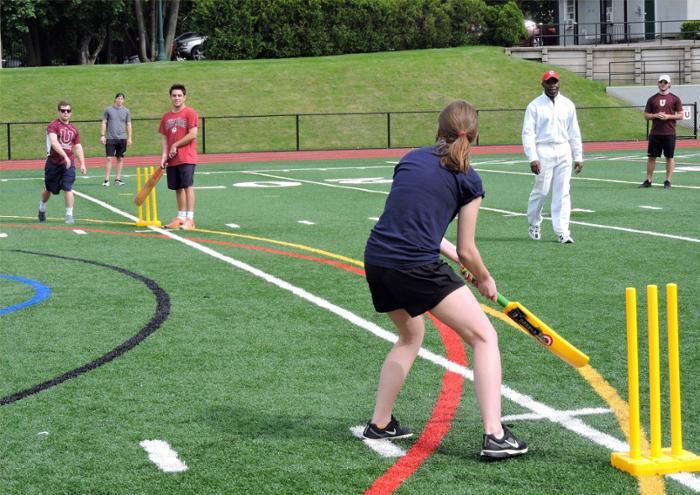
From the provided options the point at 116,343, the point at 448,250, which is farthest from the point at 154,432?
the point at 116,343

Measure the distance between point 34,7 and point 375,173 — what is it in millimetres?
36241

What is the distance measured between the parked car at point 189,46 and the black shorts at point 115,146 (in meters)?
35.3

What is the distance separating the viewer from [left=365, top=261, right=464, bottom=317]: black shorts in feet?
17.9

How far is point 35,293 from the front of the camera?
1056 cm

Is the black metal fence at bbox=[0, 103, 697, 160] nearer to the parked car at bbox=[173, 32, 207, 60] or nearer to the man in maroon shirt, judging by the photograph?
the parked car at bbox=[173, 32, 207, 60]

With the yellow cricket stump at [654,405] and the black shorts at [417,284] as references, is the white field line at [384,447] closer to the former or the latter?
the black shorts at [417,284]

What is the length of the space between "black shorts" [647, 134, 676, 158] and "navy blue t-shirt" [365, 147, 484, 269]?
16.3 meters

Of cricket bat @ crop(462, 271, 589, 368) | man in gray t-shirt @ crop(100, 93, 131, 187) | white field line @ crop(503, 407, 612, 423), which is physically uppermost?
man in gray t-shirt @ crop(100, 93, 131, 187)

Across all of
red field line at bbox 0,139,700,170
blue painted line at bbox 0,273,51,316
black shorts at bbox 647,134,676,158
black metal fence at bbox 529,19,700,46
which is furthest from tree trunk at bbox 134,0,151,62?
blue painted line at bbox 0,273,51,316

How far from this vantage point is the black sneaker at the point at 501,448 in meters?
5.37

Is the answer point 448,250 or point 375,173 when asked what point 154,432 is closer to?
point 448,250

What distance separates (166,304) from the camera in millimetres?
9930

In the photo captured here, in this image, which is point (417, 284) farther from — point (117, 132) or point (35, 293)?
point (117, 132)

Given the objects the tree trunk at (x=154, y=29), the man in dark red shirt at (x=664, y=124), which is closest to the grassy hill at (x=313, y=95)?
the tree trunk at (x=154, y=29)
